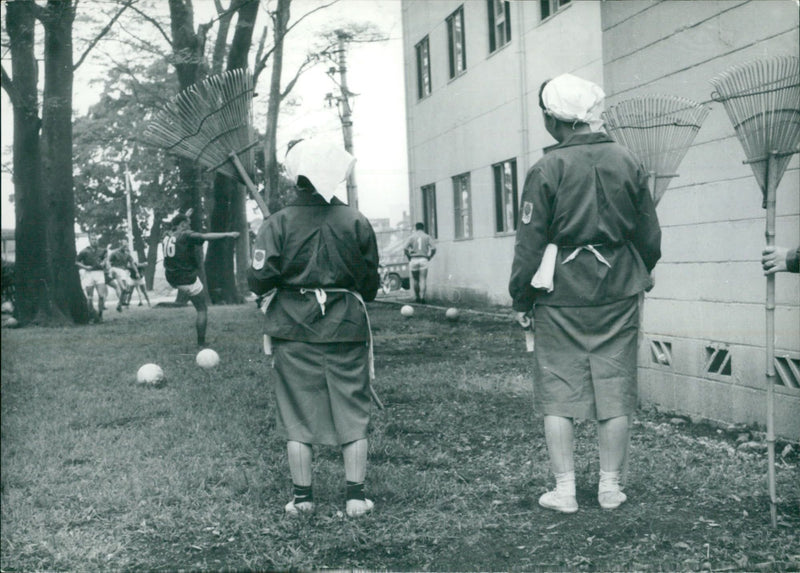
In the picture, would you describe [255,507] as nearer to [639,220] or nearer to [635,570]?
Result: [635,570]

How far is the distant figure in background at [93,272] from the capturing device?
15.3 metres

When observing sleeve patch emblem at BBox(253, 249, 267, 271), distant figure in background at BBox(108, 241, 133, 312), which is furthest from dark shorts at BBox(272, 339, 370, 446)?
distant figure in background at BBox(108, 241, 133, 312)

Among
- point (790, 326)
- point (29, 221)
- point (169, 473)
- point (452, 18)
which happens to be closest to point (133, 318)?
point (29, 221)

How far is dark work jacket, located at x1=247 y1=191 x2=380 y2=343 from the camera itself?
3777mm

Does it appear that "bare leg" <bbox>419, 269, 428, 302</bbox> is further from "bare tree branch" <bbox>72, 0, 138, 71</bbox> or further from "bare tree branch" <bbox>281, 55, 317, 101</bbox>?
"bare tree branch" <bbox>72, 0, 138, 71</bbox>

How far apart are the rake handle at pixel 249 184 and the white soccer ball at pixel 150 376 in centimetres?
317

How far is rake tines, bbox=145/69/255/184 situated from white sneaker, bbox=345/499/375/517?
236cm

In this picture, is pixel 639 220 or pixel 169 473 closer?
Result: pixel 639 220

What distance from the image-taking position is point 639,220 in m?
3.73

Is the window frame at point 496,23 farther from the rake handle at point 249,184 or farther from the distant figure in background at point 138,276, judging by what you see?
the rake handle at point 249,184

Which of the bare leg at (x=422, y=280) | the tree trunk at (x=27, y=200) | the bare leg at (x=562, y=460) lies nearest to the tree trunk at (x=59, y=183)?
the tree trunk at (x=27, y=200)

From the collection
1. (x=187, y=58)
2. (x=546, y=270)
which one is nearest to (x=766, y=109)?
(x=546, y=270)

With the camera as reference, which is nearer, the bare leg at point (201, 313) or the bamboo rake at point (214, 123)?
the bamboo rake at point (214, 123)

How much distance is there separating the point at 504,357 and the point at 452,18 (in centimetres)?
1008
